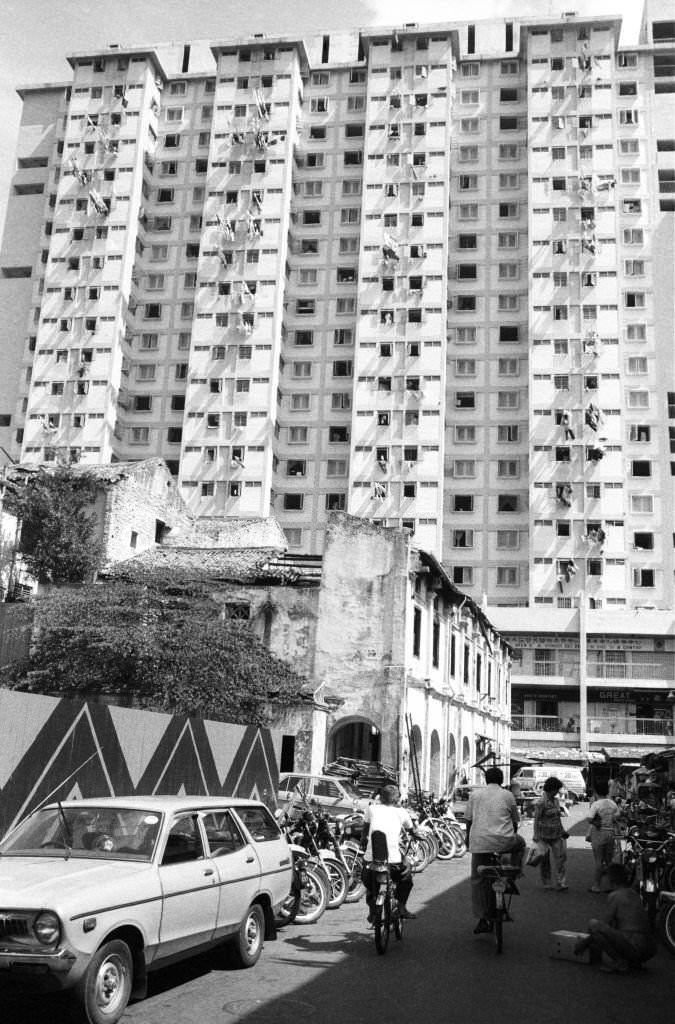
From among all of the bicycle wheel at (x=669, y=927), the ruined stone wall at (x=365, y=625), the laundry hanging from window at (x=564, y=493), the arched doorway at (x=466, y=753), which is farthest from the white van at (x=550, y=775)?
the bicycle wheel at (x=669, y=927)

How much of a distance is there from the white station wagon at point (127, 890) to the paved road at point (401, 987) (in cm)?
34

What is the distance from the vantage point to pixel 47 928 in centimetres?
650

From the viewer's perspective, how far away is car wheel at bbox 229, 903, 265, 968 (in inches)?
344

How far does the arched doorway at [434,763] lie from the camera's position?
3150cm

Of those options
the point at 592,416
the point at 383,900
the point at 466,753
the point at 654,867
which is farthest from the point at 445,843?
the point at 592,416

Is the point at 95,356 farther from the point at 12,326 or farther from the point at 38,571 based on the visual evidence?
the point at 38,571

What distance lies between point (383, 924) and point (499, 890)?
4.16 ft

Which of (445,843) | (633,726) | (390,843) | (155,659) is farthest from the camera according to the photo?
(633,726)

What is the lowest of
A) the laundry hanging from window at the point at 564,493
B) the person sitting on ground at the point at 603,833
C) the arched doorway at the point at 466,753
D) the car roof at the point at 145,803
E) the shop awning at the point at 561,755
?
the person sitting on ground at the point at 603,833

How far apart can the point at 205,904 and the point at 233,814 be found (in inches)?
47.2

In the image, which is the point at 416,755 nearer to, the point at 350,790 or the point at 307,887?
the point at 350,790

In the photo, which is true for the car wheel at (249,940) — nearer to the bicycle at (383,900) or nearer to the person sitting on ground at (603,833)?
the bicycle at (383,900)

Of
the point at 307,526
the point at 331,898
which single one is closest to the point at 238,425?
the point at 307,526

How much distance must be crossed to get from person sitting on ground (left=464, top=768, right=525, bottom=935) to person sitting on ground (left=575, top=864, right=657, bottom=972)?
4.67 ft
